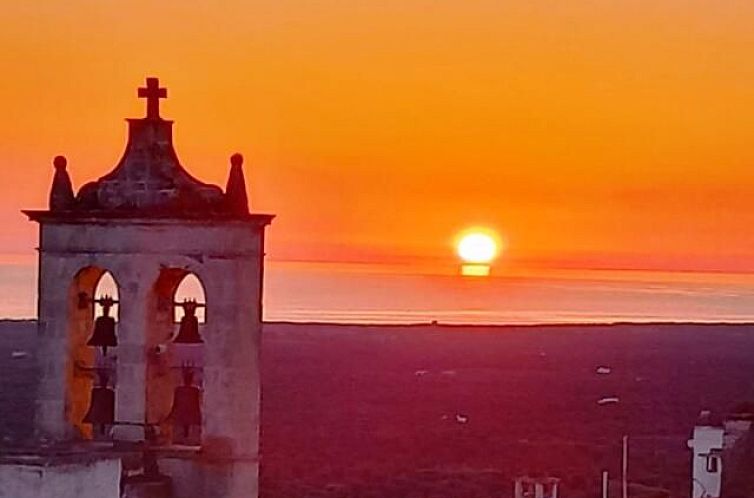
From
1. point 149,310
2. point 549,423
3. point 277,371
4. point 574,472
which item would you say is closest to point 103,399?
point 149,310

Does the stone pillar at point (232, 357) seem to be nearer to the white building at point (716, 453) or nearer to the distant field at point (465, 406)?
the white building at point (716, 453)

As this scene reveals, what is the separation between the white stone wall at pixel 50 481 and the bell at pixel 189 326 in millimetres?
2238

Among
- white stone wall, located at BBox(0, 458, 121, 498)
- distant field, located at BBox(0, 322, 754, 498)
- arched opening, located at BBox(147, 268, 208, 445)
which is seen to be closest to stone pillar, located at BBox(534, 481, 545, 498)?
distant field, located at BBox(0, 322, 754, 498)

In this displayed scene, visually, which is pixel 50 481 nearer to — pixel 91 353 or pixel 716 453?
pixel 91 353

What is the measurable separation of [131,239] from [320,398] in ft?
226

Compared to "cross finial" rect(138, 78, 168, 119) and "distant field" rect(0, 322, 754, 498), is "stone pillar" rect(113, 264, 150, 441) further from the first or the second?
"distant field" rect(0, 322, 754, 498)

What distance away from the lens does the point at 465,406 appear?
82.2 m

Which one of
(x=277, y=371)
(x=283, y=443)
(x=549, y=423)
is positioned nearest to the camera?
(x=283, y=443)

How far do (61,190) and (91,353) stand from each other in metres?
1.16

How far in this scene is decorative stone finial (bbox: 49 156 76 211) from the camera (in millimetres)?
15852

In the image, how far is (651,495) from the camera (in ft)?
163

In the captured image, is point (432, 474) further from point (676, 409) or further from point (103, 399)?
point (103, 399)

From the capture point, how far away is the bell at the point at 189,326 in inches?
644

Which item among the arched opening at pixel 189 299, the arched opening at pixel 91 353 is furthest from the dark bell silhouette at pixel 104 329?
the arched opening at pixel 189 299
